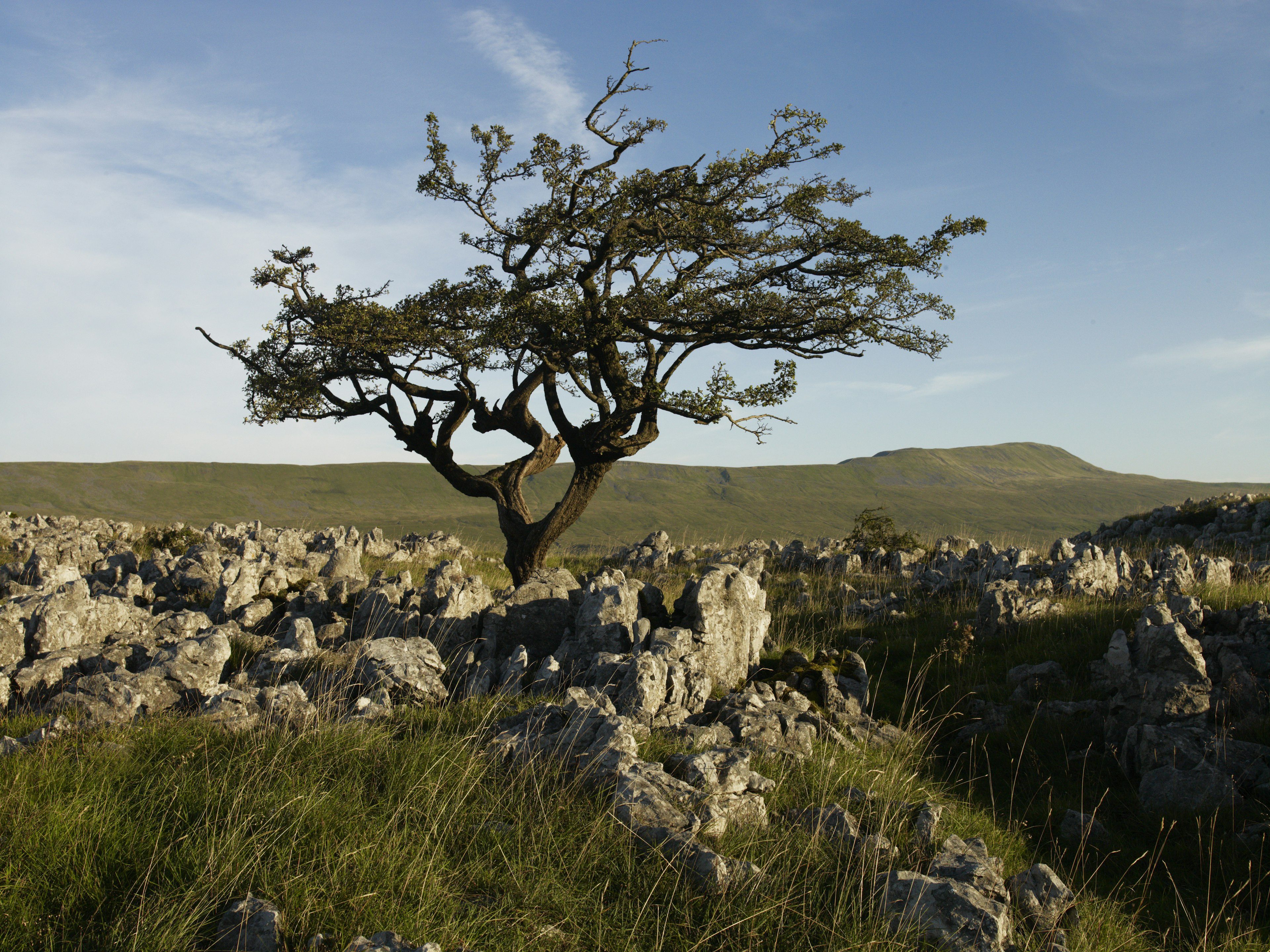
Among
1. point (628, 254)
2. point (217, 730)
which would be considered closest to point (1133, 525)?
point (628, 254)

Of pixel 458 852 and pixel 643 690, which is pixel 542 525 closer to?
pixel 643 690

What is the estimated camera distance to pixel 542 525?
17.2 meters

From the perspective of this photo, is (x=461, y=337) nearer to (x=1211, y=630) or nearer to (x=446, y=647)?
(x=446, y=647)

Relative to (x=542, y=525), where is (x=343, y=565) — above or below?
below

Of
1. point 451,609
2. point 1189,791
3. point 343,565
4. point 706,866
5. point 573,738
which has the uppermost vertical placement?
point 343,565

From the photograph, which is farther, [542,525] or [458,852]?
[542,525]

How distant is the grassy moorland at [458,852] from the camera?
4227 millimetres

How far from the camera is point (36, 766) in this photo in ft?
17.7

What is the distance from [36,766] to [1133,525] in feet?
101

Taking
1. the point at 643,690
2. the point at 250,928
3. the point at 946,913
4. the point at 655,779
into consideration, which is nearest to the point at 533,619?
the point at 643,690

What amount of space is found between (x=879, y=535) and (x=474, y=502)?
494 feet

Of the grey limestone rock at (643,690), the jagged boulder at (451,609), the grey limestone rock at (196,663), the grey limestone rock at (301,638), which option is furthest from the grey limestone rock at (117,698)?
the grey limestone rock at (643,690)

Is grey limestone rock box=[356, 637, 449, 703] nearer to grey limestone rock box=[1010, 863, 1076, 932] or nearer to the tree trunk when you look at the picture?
grey limestone rock box=[1010, 863, 1076, 932]

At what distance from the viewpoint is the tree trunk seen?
17141 mm
